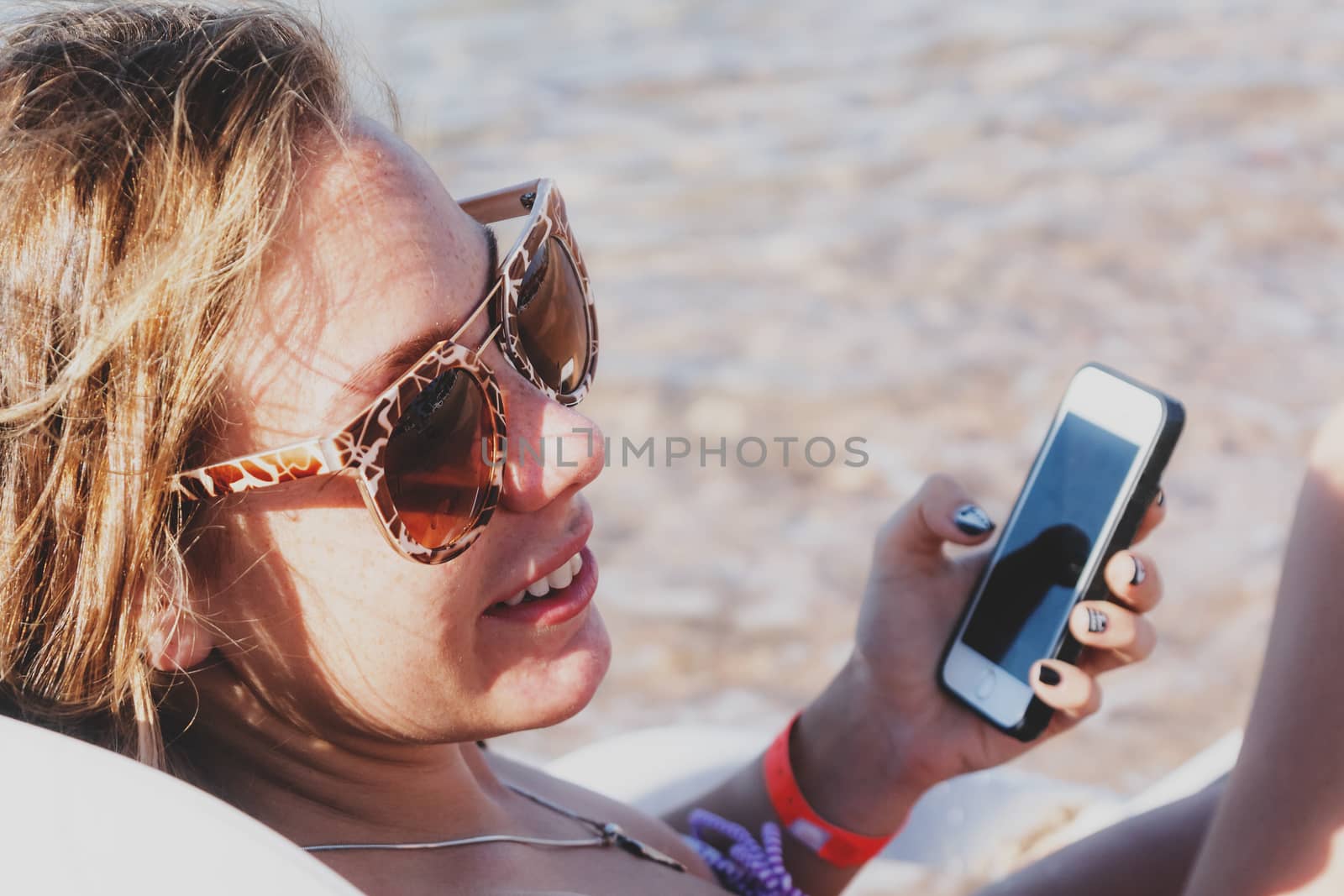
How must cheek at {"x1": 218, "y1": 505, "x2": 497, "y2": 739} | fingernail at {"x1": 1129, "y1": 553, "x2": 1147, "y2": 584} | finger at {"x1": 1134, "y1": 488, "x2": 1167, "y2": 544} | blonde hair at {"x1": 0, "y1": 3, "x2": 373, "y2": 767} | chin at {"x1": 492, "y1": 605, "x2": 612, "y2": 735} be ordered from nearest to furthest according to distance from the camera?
blonde hair at {"x1": 0, "y1": 3, "x2": 373, "y2": 767}, cheek at {"x1": 218, "y1": 505, "x2": 497, "y2": 739}, chin at {"x1": 492, "y1": 605, "x2": 612, "y2": 735}, fingernail at {"x1": 1129, "y1": 553, "x2": 1147, "y2": 584}, finger at {"x1": 1134, "y1": 488, "x2": 1167, "y2": 544}

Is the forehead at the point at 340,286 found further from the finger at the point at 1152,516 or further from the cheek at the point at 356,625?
the finger at the point at 1152,516

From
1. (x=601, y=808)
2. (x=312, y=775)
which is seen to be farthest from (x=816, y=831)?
(x=312, y=775)

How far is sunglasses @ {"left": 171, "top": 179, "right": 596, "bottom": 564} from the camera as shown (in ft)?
4.29

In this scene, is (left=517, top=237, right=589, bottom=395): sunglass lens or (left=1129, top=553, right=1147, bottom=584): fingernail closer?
(left=517, top=237, right=589, bottom=395): sunglass lens

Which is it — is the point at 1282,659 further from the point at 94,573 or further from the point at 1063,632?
the point at 94,573

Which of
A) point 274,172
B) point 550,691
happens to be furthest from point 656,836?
point 274,172

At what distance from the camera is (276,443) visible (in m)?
1.33

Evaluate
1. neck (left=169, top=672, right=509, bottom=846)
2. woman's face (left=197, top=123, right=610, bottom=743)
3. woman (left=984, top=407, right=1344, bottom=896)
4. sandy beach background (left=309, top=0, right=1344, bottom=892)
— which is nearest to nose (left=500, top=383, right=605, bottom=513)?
woman's face (left=197, top=123, right=610, bottom=743)

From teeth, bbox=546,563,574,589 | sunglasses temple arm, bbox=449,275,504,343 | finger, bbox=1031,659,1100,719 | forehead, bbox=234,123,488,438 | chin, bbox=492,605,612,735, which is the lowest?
finger, bbox=1031,659,1100,719

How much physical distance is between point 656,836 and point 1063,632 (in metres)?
0.70

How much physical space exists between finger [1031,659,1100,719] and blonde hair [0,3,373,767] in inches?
48.2

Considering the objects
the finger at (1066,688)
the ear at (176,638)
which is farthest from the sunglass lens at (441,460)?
the finger at (1066,688)

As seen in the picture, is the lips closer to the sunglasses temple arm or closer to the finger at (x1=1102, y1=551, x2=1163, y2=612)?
the sunglasses temple arm

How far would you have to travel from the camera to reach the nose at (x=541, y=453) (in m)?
1.49
